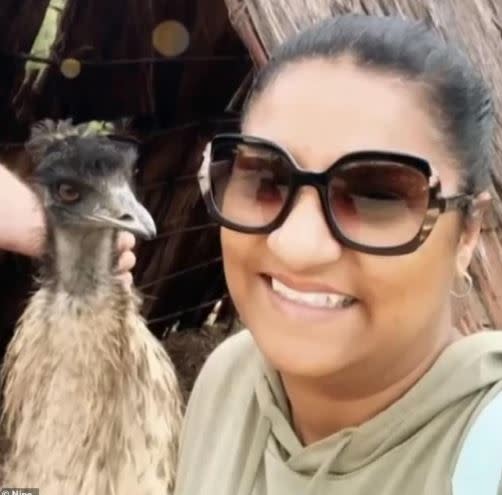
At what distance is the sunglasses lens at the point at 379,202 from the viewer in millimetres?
1130

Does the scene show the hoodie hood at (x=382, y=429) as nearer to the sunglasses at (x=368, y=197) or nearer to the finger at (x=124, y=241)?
the sunglasses at (x=368, y=197)

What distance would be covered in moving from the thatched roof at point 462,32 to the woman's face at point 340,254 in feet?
2.85

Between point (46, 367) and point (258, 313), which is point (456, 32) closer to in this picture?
point (46, 367)

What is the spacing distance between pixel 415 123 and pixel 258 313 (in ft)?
0.80

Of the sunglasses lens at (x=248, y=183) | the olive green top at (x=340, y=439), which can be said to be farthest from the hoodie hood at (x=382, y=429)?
the sunglasses lens at (x=248, y=183)

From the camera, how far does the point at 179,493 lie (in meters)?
1.48

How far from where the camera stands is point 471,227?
4.00 feet

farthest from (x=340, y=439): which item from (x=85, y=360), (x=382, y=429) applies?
(x=85, y=360)

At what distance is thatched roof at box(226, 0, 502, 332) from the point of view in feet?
6.78

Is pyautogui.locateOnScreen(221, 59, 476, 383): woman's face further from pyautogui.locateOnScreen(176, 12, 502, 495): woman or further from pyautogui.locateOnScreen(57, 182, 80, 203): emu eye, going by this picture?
pyautogui.locateOnScreen(57, 182, 80, 203): emu eye

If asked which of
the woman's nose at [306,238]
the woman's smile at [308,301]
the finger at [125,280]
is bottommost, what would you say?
the woman's smile at [308,301]

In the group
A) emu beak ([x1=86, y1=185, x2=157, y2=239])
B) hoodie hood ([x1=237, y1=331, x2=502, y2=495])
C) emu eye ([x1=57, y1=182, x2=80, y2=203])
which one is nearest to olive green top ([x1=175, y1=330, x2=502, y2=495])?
hoodie hood ([x1=237, y1=331, x2=502, y2=495])

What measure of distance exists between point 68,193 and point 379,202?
122cm

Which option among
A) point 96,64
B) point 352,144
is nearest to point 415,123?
point 352,144
